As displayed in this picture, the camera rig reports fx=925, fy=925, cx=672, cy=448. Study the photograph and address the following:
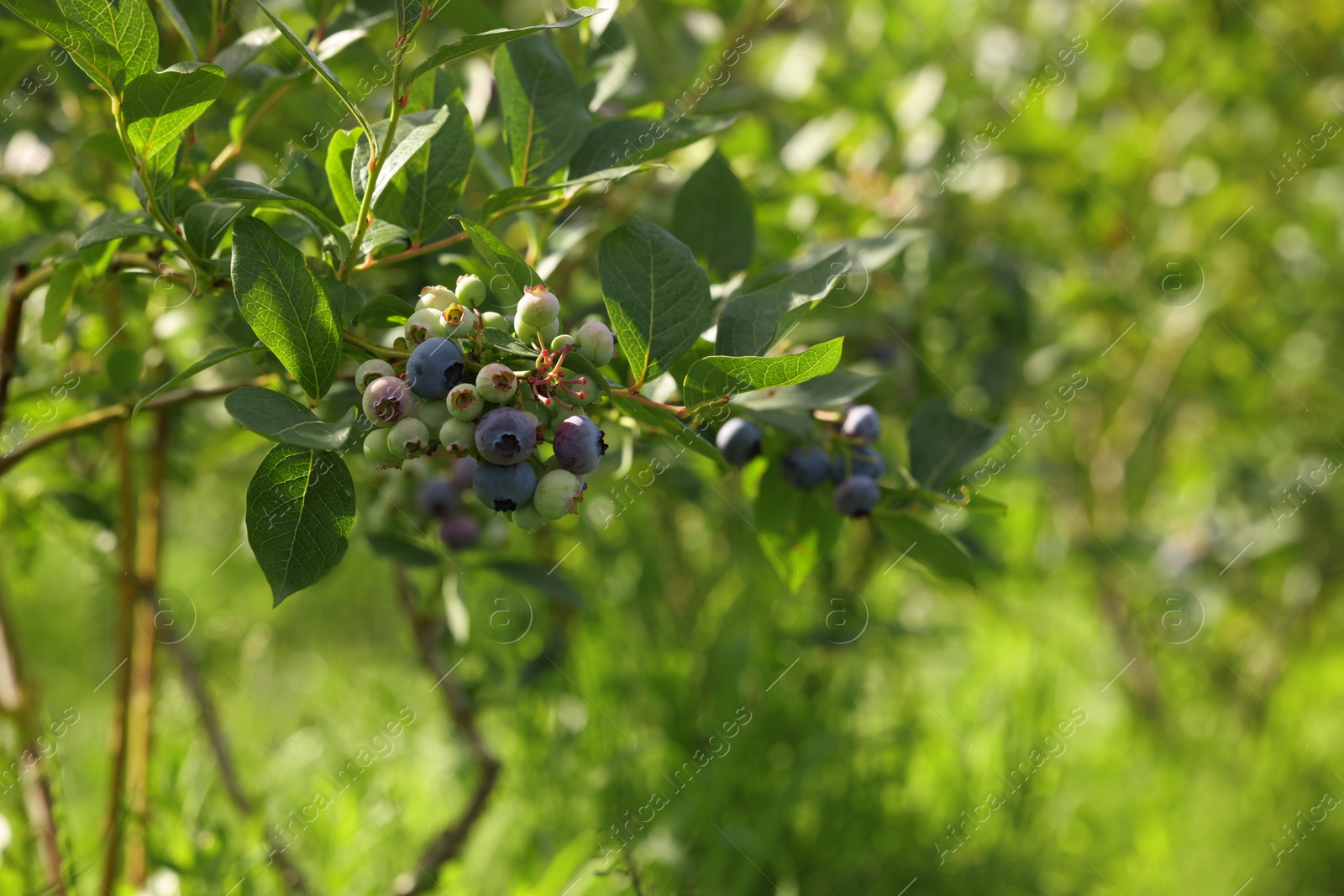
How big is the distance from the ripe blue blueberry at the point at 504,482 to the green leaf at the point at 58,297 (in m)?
0.30

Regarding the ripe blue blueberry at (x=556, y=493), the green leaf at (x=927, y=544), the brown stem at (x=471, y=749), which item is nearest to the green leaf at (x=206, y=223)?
the ripe blue blueberry at (x=556, y=493)

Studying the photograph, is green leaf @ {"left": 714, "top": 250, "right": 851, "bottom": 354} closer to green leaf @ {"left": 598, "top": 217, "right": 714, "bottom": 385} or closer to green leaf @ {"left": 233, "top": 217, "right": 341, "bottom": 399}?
green leaf @ {"left": 598, "top": 217, "right": 714, "bottom": 385}

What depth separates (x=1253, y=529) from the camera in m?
1.69

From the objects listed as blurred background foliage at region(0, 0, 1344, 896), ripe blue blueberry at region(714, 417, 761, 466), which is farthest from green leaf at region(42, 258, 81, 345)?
ripe blue blueberry at region(714, 417, 761, 466)

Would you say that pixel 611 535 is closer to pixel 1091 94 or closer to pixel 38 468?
pixel 38 468

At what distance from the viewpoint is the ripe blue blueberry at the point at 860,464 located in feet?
1.94

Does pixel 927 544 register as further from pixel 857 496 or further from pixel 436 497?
pixel 436 497

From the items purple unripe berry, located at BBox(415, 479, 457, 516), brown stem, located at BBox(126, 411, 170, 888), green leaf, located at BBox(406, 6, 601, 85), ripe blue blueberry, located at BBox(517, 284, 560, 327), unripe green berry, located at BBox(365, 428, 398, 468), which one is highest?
green leaf, located at BBox(406, 6, 601, 85)

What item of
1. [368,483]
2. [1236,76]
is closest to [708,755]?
[368,483]

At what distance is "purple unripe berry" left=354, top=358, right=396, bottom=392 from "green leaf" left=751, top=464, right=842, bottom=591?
29 cm

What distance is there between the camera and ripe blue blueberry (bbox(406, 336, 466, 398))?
0.41m

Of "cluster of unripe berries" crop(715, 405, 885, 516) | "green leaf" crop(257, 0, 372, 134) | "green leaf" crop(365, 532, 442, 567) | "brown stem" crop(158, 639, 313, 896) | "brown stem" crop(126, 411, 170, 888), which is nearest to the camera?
"green leaf" crop(257, 0, 372, 134)

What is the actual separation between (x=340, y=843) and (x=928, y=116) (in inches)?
45.3

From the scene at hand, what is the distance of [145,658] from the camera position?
995 millimetres
